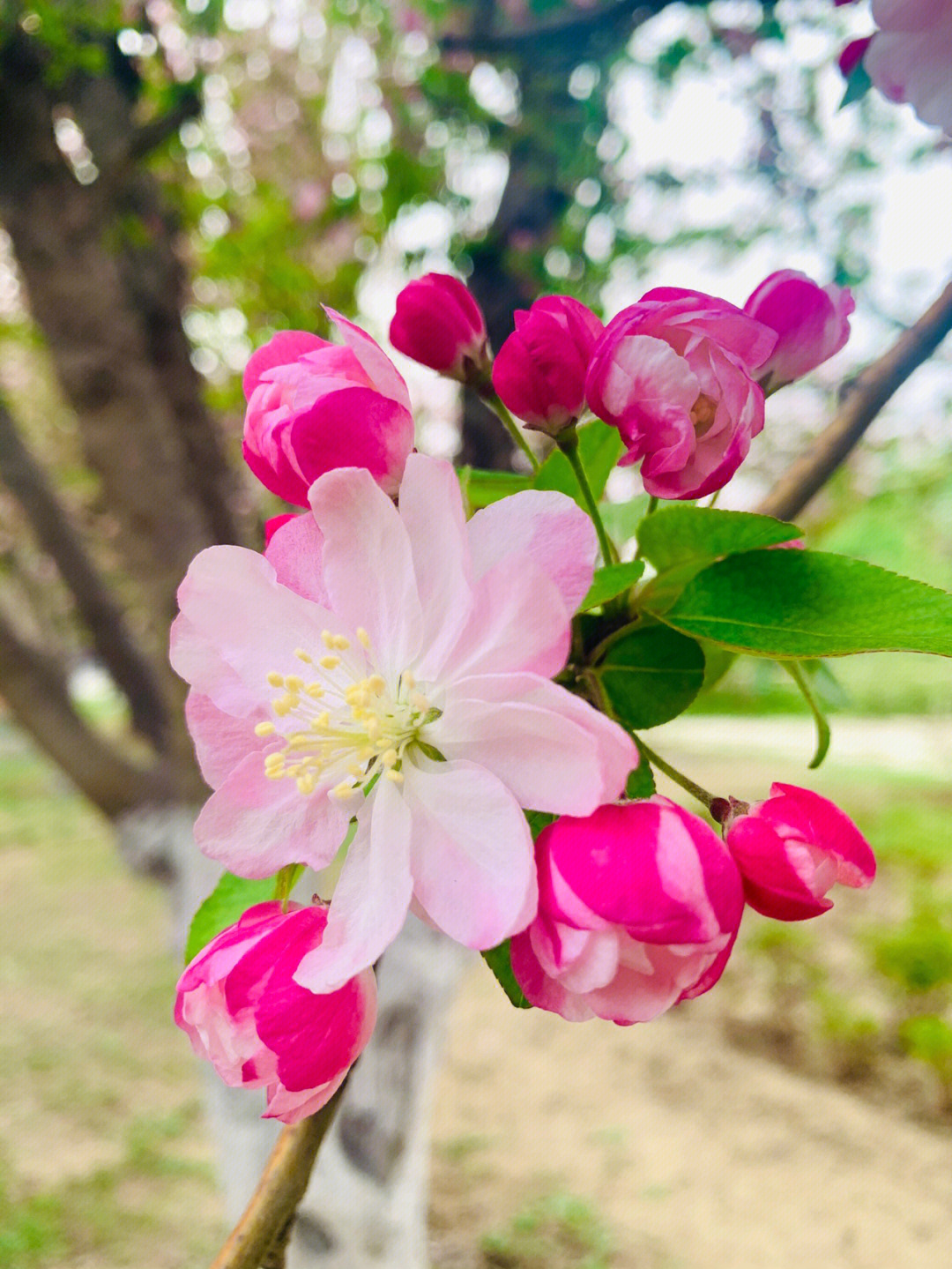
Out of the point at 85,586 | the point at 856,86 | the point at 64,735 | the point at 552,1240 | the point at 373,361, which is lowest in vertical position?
the point at 552,1240

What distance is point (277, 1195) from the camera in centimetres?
39

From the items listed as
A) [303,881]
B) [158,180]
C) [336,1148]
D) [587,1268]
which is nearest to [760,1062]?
[587,1268]

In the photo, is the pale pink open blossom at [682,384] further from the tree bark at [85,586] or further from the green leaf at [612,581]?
the tree bark at [85,586]

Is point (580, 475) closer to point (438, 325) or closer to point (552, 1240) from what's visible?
point (438, 325)

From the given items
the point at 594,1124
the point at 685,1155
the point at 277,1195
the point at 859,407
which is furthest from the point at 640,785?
the point at 594,1124

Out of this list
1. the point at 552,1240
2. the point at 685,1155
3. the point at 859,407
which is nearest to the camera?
the point at 859,407

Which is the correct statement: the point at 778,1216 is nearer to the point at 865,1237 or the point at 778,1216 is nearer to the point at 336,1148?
the point at 865,1237

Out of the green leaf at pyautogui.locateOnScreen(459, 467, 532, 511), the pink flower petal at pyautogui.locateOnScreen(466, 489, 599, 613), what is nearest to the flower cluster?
the pink flower petal at pyautogui.locateOnScreen(466, 489, 599, 613)

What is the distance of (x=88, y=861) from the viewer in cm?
599

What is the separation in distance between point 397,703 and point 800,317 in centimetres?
26

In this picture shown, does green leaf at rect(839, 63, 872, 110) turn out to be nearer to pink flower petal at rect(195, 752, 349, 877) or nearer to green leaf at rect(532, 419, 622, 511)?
green leaf at rect(532, 419, 622, 511)

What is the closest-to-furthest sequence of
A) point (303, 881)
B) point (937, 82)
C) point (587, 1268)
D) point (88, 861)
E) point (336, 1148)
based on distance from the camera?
1. point (937, 82)
2. point (303, 881)
3. point (336, 1148)
4. point (587, 1268)
5. point (88, 861)

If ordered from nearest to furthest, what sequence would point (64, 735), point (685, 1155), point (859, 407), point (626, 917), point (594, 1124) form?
point (626, 917)
point (859, 407)
point (64, 735)
point (685, 1155)
point (594, 1124)

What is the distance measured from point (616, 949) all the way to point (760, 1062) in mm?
3713
